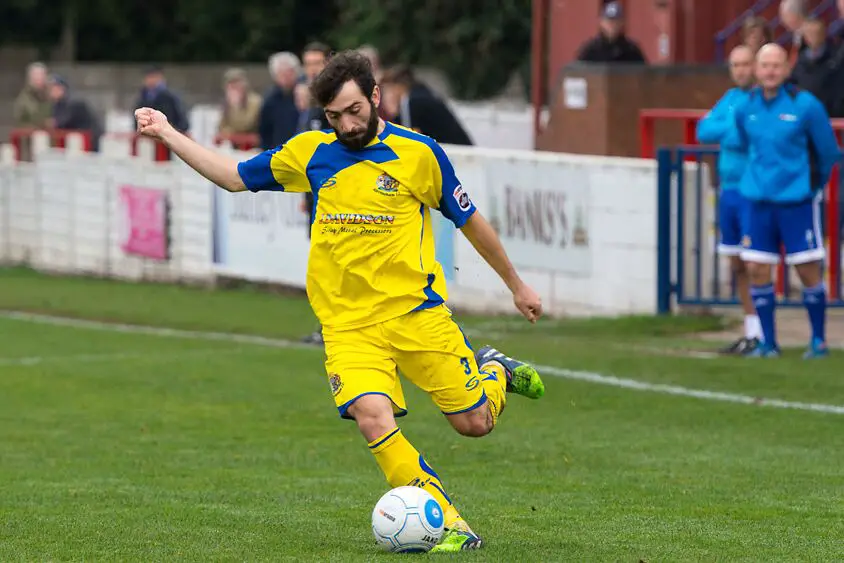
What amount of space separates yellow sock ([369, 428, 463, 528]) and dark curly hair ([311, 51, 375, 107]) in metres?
1.22

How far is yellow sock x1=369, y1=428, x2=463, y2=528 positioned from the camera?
679 centimetres

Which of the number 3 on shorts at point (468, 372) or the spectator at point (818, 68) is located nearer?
the number 3 on shorts at point (468, 372)

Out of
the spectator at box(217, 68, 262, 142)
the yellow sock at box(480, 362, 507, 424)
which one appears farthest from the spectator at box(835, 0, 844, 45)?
the yellow sock at box(480, 362, 507, 424)

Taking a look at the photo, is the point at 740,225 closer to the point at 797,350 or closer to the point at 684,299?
the point at 797,350

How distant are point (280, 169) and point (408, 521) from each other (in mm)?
1391

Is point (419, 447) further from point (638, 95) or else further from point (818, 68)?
point (638, 95)

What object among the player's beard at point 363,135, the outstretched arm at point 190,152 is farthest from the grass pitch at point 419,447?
the player's beard at point 363,135

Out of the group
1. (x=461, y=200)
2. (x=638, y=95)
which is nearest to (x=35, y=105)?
(x=638, y=95)

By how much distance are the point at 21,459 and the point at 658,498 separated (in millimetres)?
3361

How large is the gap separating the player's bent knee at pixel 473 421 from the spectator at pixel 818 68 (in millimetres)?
9256

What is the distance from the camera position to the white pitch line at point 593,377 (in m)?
11.0

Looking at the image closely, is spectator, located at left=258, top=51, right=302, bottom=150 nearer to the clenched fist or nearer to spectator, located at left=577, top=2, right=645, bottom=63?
spectator, located at left=577, top=2, right=645, bottom=63

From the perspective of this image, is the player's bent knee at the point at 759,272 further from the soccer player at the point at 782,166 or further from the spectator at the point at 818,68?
the spectator at the point at 818,68

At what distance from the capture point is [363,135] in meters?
6.77
